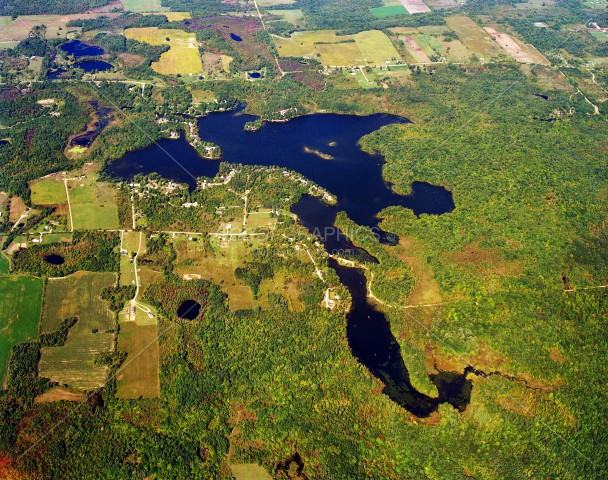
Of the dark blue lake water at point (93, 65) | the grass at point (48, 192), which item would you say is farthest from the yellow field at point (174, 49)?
the grass at point (48, 192)

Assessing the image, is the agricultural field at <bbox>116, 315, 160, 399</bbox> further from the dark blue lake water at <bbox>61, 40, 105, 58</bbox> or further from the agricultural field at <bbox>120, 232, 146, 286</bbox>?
the dark blue lake water at <bbox>61, 40, 105, 58</bbox>

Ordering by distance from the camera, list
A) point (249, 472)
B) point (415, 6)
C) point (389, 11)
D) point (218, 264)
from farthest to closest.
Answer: point (415, 6) → point (389, 11) → point (218, 264) → point (249, 472)

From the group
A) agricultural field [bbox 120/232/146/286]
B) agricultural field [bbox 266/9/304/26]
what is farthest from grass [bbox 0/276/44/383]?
agricultural field [bbox 266/9/304/26]

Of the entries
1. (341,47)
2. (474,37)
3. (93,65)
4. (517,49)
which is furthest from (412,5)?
(93,65)

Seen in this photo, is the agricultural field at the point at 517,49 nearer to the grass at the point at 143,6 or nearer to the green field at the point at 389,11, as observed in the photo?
the green field at the point at 389,11

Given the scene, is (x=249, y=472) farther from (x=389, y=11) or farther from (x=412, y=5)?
(x=412, y=5)

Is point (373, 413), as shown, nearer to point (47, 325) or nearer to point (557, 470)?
point (557, 470)
